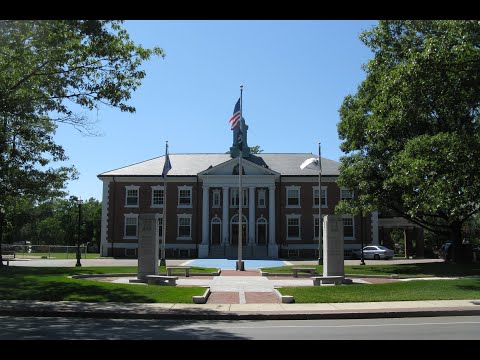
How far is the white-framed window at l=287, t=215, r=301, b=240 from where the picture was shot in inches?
2082

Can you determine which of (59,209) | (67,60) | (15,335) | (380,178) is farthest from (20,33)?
(59,209)

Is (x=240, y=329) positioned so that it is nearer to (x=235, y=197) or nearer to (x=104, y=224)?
(x=235, y=197)

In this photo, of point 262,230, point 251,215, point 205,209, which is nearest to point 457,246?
point 262,230

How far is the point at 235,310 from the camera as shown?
1455 cm

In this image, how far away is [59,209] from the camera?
101000 mm

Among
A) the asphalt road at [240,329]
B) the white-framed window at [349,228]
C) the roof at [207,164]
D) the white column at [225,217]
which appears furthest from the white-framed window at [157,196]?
the asphalt road at [240,329]

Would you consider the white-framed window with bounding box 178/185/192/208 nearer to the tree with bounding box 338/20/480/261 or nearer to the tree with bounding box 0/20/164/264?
the tree with bounding box 338/20/480/261

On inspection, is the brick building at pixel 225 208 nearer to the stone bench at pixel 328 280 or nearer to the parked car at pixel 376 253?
the parked car at pixel 376 253

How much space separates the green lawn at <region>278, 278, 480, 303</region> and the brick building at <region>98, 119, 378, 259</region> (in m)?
31.9

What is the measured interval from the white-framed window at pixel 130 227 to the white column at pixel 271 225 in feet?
47.5

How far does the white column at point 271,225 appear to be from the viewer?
5056 centimetres
